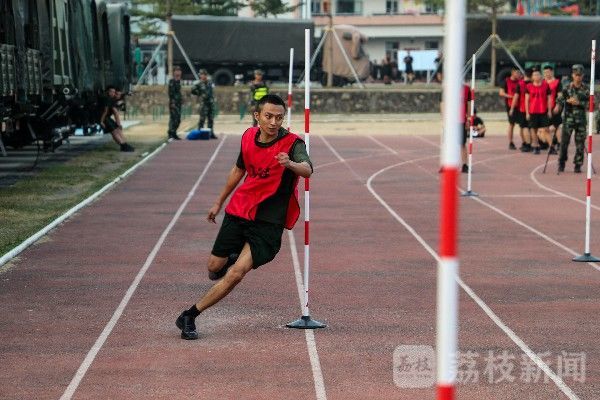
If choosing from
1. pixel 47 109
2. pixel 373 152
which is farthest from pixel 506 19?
pixel 47 109

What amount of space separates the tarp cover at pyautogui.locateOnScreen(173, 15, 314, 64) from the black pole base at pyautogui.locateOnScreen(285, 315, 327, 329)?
51.7 m

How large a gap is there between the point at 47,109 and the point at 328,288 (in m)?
15.4

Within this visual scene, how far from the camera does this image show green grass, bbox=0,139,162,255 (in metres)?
16.1

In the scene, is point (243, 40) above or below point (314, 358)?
below

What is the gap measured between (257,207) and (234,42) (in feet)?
175

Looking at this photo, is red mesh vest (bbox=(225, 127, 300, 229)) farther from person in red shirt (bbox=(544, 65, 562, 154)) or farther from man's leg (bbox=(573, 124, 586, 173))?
person in red shirt (bbox=(544, 65, 562, 154))

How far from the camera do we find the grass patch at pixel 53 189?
16162mm

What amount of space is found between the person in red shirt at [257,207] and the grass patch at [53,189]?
4.88m

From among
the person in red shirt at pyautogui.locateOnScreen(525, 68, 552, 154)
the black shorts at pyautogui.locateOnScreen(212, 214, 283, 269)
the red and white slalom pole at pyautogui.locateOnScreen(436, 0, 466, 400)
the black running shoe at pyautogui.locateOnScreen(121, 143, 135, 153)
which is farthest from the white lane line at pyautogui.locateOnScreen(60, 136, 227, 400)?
the black running shoe at pyautogui.locateOnScreen(121, 143, 135, 153)

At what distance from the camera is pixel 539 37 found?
62969mm

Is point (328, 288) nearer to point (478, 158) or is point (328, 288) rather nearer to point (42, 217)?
point (42, 217)

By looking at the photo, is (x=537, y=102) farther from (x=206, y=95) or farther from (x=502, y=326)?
(x=502, y=326)

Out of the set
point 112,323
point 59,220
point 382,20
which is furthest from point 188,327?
point 382,20

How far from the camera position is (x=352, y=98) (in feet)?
181
